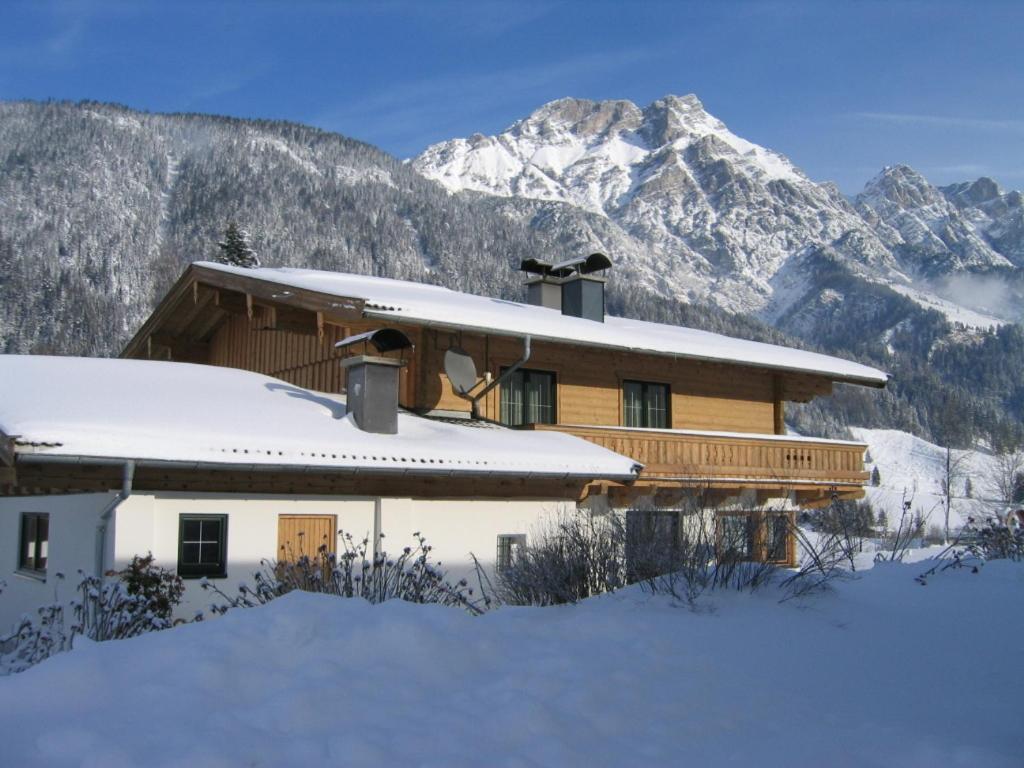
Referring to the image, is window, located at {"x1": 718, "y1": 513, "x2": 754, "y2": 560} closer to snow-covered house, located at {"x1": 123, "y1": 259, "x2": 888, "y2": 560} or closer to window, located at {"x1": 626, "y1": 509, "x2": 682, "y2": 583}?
window, located at {"x1": 626, "y1": 509, "x2": 682, "y2": 583}

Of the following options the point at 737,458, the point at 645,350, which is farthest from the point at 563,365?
the point at 737,458

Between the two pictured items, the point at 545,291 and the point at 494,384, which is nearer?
the point at 494,384

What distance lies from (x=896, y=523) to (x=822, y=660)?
83056 millimetres

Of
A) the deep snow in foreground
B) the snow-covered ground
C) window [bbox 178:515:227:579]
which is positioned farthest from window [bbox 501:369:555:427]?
the snow-covered ground

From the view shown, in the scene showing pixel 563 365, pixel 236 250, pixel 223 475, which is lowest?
pixel 223 475

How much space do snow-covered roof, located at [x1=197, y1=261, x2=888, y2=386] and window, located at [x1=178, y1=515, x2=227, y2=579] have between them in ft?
13.6

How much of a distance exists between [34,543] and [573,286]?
12279mm

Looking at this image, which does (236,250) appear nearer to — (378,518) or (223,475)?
(378,518)

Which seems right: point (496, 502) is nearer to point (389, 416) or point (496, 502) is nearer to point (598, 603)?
point (389, 416)

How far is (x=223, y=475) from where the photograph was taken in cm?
1256

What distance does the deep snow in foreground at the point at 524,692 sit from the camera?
486cm

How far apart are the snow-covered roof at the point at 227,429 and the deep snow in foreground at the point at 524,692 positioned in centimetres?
499

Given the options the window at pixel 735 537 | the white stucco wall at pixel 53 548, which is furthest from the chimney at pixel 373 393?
the window at pixel 735 537

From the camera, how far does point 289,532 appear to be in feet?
43.1
